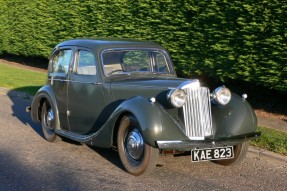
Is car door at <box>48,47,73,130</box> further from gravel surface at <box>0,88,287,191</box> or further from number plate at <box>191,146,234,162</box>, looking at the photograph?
number plate at <box>191,146,234,162</box>

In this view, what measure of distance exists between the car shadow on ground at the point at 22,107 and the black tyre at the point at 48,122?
14.0 inches

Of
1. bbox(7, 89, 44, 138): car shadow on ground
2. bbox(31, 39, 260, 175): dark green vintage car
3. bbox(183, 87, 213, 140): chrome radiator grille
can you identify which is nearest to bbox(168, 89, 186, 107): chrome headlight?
bbox(31, 39, 260, 175): dark green vintage car

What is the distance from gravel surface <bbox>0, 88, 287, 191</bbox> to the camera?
5.41 metres

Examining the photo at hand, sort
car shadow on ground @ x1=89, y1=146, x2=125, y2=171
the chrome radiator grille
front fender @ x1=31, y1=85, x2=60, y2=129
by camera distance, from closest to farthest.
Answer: the chrome radiator grille
car shadow on ground @ x1=89, y1=146, x2=125, y2=171
front fender @ x1=31, y1=85, x2=60, y2=129

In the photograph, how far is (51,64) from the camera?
815 cm

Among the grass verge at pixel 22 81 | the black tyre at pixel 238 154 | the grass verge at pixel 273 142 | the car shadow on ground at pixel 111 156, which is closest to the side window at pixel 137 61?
the car shadow on ground at pixel 111 156

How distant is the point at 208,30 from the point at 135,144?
17.6 ft

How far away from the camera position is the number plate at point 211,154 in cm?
552

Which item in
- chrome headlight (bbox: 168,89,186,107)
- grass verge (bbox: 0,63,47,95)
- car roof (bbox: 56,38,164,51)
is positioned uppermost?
car roof (bbox: 56,38,164,51)

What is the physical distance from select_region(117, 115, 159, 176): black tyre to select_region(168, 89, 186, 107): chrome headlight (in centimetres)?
53

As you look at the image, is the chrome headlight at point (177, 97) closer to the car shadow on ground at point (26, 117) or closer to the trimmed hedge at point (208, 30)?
the car shadow on ground at point (26, 117)

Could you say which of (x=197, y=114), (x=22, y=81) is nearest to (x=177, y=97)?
(x=197, y=114)

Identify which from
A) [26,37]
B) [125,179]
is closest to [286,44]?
[125,179]

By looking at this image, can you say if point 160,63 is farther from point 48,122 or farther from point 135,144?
point 48,122
